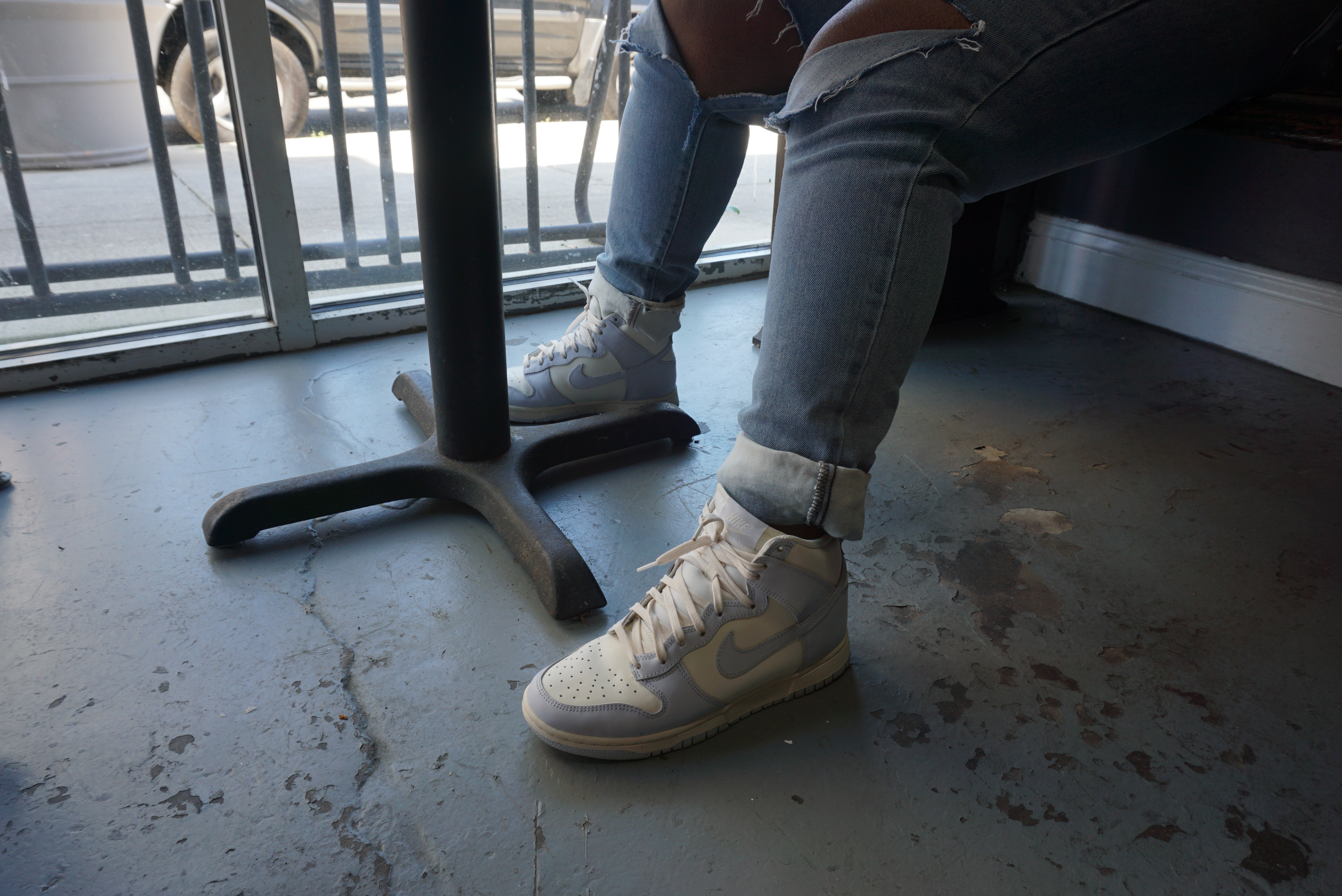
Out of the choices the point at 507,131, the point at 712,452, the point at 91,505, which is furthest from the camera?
the point at 507,131

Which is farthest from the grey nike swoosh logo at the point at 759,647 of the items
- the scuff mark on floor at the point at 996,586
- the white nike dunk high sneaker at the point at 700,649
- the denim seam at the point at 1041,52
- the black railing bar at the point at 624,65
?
the black railing bar at the point at 624,65

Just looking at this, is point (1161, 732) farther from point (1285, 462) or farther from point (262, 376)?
point (262, 376)

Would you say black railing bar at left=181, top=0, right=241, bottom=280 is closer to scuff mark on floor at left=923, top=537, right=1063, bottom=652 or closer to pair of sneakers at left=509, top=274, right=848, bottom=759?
pair of sneakers at left=509, top=274, right=848, bottom=759

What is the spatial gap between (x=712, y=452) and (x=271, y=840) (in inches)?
28.8

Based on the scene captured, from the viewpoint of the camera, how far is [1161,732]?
70cm

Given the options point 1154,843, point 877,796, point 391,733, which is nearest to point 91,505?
point 391,733

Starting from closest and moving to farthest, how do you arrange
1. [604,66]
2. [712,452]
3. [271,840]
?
[271,840], [712,452], [604,66]

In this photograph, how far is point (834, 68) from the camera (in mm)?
573

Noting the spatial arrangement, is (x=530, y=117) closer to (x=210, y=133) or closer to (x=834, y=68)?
(x=210, y=133)

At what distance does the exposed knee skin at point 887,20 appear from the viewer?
532 mm

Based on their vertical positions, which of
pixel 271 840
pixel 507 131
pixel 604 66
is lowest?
pixel 271 840

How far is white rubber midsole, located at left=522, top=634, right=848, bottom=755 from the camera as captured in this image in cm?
65

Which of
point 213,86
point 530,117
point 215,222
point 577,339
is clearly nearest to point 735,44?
point 577,339

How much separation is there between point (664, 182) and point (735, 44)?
0.18 meters
